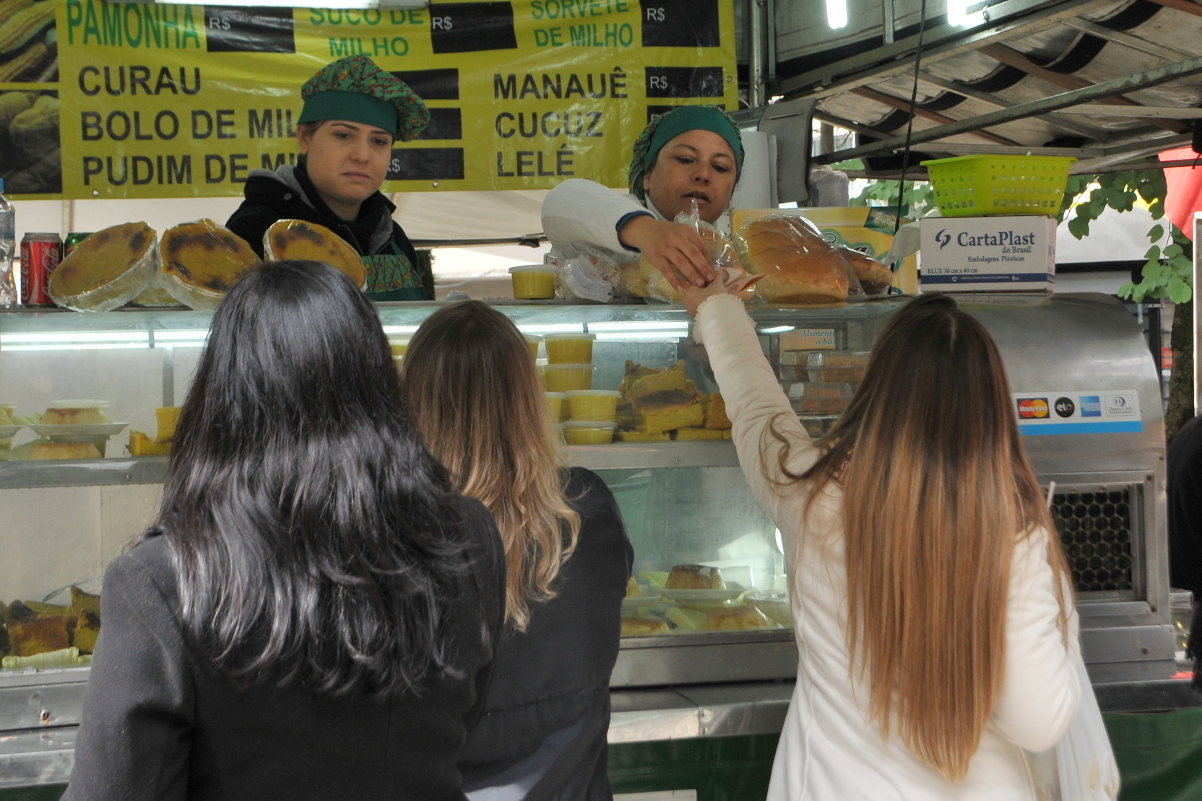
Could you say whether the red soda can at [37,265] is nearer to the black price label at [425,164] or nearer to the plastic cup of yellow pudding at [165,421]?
the plastic cup of yellow pudding at [165,421]

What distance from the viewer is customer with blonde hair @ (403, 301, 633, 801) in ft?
5.47

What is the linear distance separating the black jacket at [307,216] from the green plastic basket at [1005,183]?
1.47 m

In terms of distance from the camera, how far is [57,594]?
94.6 inches

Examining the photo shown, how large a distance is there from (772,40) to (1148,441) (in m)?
2.26

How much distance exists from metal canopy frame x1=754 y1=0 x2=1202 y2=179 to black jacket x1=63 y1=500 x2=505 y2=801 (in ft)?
8.01

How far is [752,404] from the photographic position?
1.86m

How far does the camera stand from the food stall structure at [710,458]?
2162 millimetres

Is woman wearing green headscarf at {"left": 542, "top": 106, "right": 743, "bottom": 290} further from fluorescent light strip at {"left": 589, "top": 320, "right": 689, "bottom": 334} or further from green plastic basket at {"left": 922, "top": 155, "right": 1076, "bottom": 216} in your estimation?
green plastic basket at {"left": 922, "top": 155, "right": 1076, "bottom": 216}

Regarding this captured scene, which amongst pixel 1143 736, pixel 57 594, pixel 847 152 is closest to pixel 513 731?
pixel 57 594

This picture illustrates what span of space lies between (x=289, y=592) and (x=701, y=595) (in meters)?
1.60

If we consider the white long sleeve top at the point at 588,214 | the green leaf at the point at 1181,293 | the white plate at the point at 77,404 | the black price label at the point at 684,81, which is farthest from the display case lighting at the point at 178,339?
the green leaf at the point at 1181,293

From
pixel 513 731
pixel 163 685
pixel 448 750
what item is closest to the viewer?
pixel 163 685

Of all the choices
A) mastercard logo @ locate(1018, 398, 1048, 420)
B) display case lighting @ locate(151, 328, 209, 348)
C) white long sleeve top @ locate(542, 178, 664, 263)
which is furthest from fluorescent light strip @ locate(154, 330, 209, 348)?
mastercard logo @ locate(1018, 398, 1048, 420)

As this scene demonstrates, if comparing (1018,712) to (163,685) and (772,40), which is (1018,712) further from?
(772,40)
